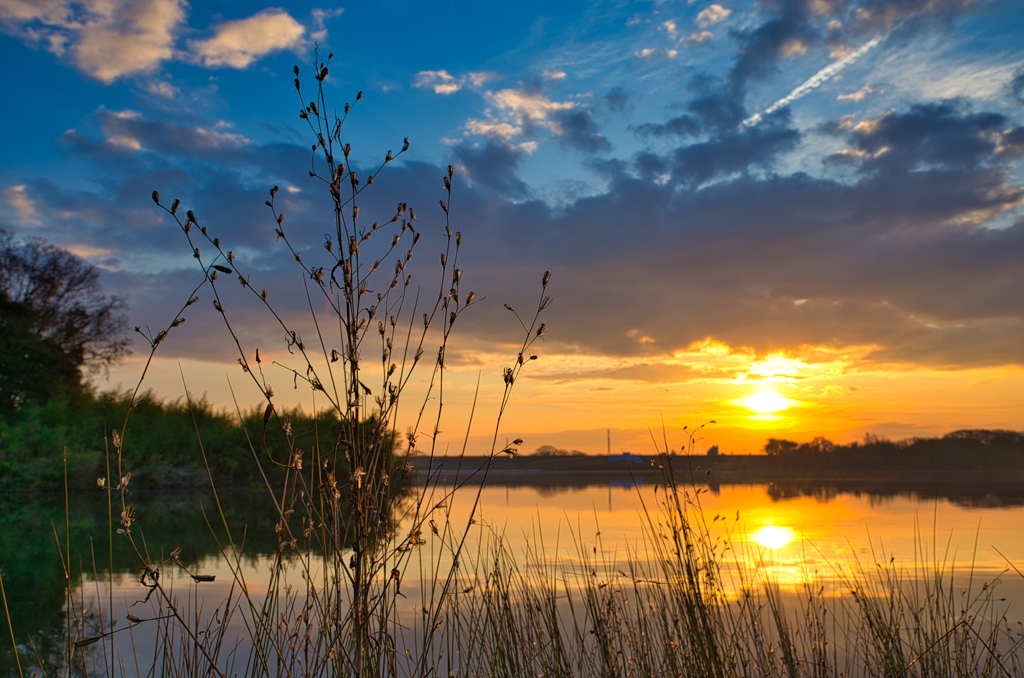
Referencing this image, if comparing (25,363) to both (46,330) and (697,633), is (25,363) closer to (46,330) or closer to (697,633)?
Result: (46,330)

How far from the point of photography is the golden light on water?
667 cm

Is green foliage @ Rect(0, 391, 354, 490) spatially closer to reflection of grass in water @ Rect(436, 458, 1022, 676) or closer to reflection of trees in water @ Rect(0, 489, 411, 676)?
reflection of trees in water @ Rect(0, 489, 411, 676)

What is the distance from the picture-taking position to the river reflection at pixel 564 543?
414 cm

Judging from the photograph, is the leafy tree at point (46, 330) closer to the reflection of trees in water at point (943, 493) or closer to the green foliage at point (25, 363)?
the green foliage at point (25, 363)

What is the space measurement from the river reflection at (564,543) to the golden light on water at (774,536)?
2 cm

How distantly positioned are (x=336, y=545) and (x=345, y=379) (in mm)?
319

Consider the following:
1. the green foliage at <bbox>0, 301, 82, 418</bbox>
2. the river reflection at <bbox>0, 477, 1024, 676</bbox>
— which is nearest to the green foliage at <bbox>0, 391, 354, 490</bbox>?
the green foliage at <bbox>0, 301, 82, 418</bbox>

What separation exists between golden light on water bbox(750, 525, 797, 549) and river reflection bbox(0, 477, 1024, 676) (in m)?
0.02

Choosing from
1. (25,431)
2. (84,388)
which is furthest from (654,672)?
(84,388)

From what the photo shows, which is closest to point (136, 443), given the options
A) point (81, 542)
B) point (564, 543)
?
point (81, 542)

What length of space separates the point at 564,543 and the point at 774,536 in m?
2.39

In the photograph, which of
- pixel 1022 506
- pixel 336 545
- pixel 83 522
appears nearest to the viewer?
pixel 336 545

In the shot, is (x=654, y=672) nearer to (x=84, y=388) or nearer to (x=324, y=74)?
(x=324, y=74)

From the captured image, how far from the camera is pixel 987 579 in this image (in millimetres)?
5059
